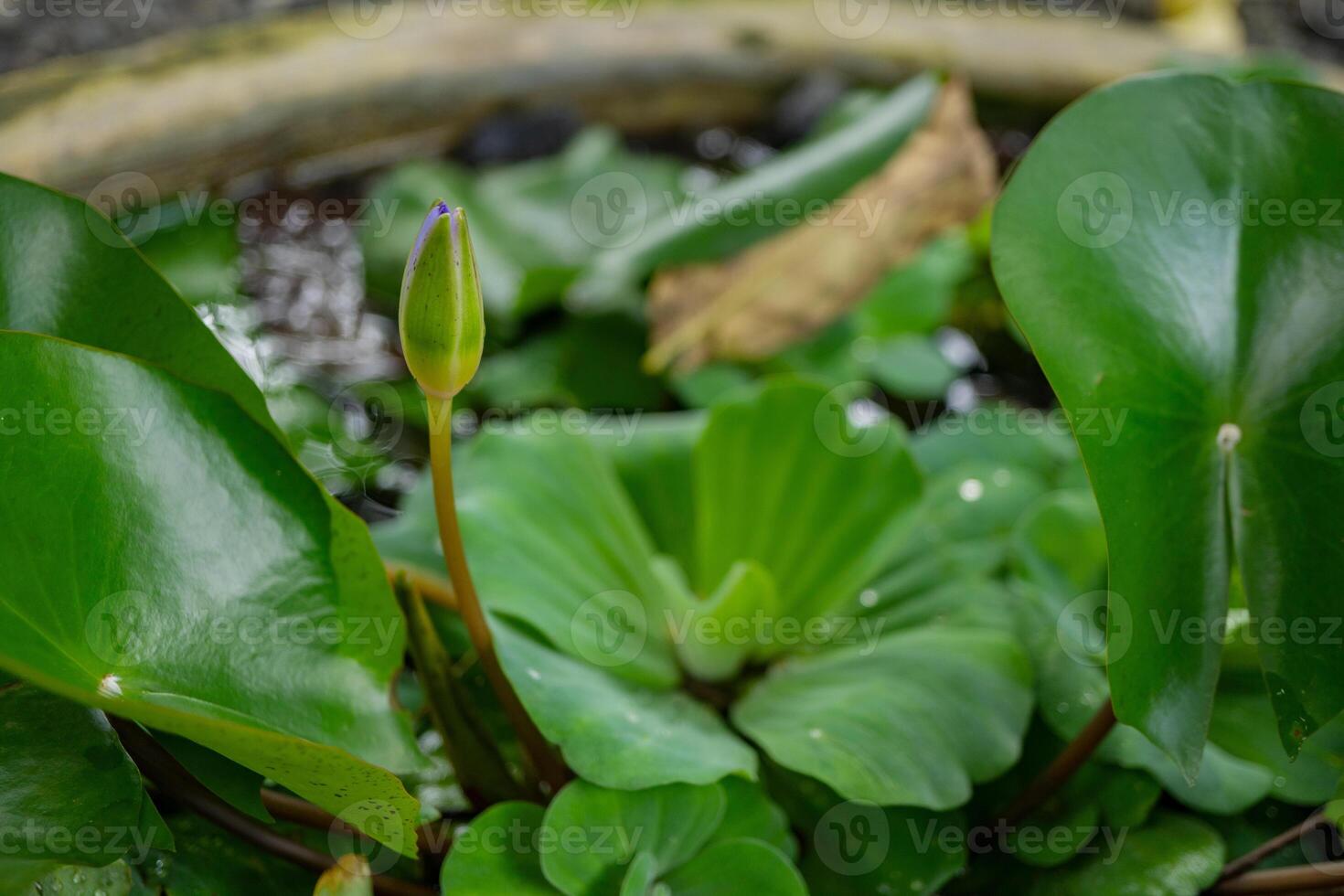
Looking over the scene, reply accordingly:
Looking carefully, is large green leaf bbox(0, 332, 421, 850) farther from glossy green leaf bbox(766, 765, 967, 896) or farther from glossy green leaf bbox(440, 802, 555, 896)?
glossy green leaf bbox(766, 765, 967, 896)

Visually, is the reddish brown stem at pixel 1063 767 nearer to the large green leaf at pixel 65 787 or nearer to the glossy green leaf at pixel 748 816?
the glossy green leaf at pixel 748 816

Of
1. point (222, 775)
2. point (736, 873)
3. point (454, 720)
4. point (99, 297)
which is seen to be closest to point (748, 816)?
point (736, 873)

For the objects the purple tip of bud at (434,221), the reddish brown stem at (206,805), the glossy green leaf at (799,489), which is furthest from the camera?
the glossy green leaf at (799,489)

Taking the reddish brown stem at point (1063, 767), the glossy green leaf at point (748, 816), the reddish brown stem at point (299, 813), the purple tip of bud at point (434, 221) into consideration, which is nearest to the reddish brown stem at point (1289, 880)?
the reddish brown stem at point (1063, 767)

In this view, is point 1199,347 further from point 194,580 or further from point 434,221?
point 194,580

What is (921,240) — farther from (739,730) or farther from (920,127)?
(739,730)

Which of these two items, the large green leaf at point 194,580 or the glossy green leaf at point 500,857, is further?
the glossy green leaf at point 500,857

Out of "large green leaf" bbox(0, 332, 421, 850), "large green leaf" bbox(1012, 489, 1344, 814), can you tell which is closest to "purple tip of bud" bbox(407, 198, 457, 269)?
"large green leaf" bbox(0, 332, 421, 850)
